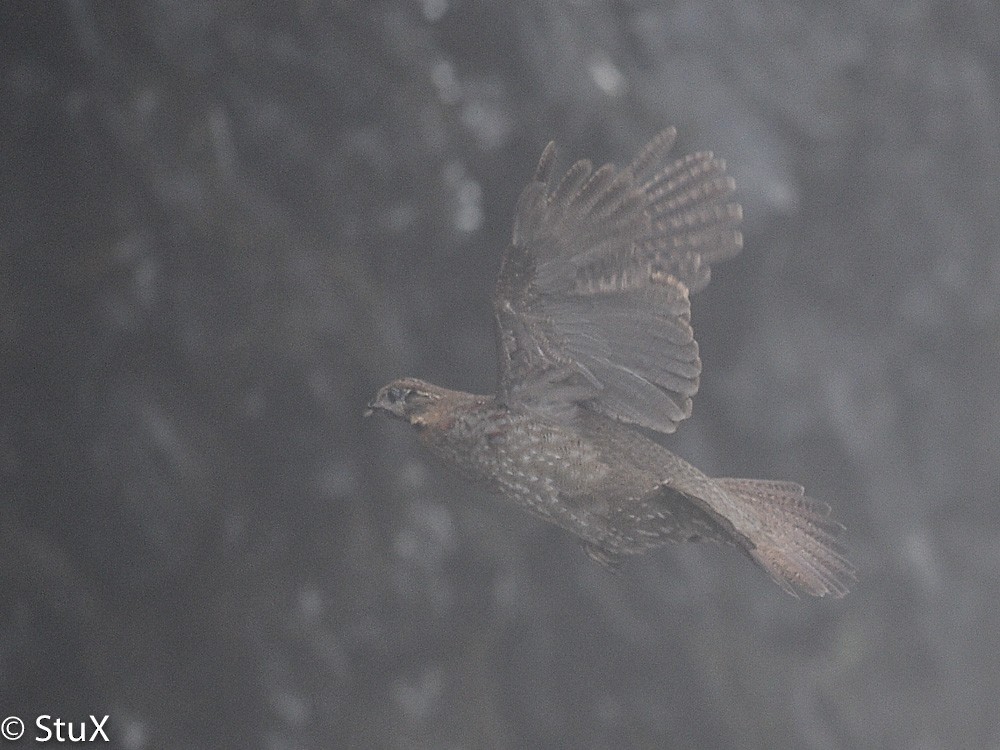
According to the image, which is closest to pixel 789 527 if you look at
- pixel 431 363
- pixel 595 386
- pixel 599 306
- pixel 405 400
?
pixel 595 386

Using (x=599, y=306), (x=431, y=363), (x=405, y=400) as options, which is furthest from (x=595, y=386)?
(x=431, y=363)

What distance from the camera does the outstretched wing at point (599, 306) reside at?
2904 mm

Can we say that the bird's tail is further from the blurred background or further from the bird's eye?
the blurred background

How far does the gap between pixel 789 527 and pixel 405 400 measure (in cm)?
86

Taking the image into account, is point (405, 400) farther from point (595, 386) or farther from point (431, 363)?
point (431, 363)

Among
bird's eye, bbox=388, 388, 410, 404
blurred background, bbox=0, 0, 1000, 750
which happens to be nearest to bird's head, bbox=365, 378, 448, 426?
bird's eye, bbox=388, 388, 410, 404

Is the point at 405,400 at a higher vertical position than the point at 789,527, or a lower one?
higher

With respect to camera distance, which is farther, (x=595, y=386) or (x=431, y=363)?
(x=431, y=363)

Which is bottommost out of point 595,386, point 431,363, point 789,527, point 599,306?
point 789,527

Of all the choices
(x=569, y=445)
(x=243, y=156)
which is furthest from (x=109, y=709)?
(x=569, y=445)

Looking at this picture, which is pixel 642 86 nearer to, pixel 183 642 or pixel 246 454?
pixel 246 454

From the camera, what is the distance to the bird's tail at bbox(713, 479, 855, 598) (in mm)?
2752

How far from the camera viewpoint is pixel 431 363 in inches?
211

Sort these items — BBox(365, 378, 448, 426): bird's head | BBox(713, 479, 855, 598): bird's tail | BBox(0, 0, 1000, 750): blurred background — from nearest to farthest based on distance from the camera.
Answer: BBox(713, 479, 855, 598): bird's tail → BBox(365, 378, 448, 426): bird's head → BBox(0, 0, 1000, 750): blurred background
